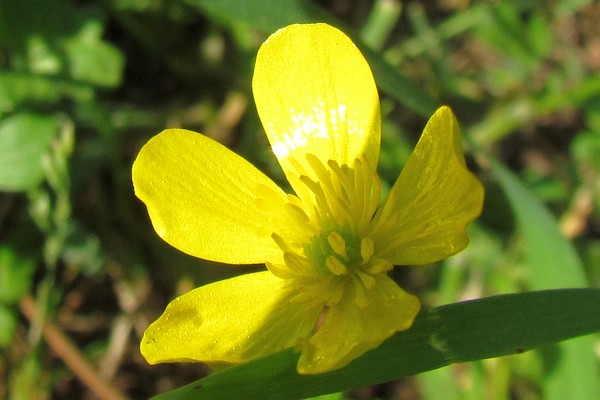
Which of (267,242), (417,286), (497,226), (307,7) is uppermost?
(307,7)

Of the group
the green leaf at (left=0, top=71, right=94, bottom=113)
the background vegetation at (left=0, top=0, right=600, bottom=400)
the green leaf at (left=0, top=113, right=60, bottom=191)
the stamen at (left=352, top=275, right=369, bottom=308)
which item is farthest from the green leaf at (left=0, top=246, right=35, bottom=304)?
the stamen at (left=352, top=275, right=369, bottom=308)

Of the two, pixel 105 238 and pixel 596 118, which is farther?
pixel 105 238

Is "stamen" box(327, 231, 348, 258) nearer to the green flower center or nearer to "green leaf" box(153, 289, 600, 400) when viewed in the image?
the green flower center

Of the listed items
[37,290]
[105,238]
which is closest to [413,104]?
[105,238]

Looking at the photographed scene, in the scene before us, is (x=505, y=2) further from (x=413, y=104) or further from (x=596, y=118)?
(x=413, y=104)

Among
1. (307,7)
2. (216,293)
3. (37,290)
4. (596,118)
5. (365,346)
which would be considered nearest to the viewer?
(365,346)

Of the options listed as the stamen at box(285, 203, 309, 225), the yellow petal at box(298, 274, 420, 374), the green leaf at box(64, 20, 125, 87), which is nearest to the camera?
the yellow petal at box(298, 274, 420, 374)

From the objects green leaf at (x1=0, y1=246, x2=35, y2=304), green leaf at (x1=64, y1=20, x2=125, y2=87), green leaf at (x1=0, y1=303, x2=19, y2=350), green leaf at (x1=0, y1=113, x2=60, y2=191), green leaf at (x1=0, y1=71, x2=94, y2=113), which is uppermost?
green leaf at (x1=64, y1=20, x2=125, y2=87)
